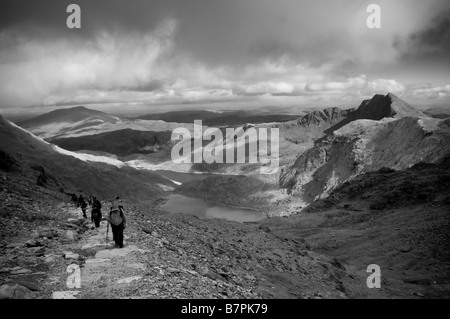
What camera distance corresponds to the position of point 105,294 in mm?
11852

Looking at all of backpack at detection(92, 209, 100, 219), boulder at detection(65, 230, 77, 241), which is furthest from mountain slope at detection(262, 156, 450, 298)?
boulder at detection(65, 230, 77, 241)

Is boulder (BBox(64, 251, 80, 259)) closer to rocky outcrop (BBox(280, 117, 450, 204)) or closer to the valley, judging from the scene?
the valley

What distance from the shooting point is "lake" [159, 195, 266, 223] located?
122 metres

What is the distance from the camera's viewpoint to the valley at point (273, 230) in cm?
1474

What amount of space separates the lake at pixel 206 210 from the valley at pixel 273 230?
459 mm

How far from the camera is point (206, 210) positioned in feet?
441

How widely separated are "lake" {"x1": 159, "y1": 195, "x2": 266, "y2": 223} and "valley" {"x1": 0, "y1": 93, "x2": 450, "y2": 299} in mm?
459

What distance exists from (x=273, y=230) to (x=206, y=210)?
205 ft

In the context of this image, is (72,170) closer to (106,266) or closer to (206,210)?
(206,210)

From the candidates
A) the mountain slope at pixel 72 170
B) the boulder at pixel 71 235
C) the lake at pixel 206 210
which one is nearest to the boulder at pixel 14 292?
the boulder at pixel 71 235

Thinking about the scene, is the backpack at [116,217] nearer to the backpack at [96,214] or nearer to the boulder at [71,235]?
the boulder at [71,235]

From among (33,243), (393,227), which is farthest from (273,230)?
(33,243)
